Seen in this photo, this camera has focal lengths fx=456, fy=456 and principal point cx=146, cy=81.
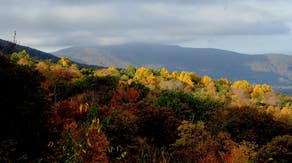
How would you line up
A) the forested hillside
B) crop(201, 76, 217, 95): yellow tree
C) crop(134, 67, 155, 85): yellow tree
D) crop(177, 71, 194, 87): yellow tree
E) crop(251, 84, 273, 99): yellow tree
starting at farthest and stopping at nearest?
1. crop(177, 71, 194, 87): yellow tree
2. crop(251, 84, 273, 99): yellow tree
3. crop(201, 76, 217, 95): yellow tree
4. crop(134, 67, 155, 85): yellow tree
5. the forested hillside

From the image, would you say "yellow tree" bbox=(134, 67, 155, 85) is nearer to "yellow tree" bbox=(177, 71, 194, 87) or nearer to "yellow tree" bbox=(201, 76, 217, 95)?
"yellow tree" bbox=(177, 71, 194, 87)

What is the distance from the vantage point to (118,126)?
46.1 metres

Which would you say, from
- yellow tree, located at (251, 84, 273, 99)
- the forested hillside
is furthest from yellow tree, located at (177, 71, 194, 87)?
the forested hillside

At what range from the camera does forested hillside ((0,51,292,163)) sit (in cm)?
1343

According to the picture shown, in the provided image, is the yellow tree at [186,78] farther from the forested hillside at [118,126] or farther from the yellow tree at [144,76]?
the forested hillside at [118,126]

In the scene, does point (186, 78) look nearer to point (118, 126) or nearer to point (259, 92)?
point (259, 92)

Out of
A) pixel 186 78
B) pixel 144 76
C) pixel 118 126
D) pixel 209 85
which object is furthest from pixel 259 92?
pixel 118 126

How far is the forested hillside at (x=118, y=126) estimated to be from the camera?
44.1 ft

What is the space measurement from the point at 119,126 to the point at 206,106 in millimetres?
37143

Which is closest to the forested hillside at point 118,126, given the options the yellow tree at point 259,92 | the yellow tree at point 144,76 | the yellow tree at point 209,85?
the yellow tree at point 144,76

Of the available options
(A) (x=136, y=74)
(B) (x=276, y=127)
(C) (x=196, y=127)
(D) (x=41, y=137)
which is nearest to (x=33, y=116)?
Result: (D) (x=41, y=137)

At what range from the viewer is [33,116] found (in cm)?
2434

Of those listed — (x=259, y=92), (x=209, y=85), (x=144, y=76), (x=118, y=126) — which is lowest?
(x=118, y=126)

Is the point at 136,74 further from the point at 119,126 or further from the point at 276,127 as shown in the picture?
the point at 119,126
